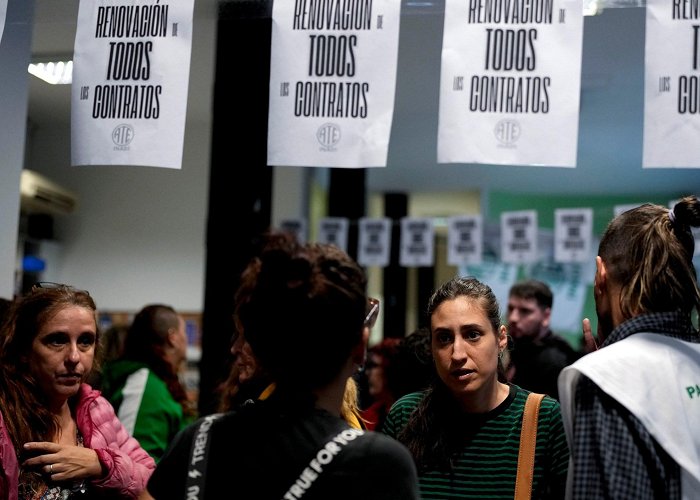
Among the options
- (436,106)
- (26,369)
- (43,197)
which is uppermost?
(436,106)

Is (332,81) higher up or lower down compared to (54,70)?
lower down

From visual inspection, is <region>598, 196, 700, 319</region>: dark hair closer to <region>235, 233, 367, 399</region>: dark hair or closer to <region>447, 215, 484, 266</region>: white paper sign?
<region>235, 233, 367, 399</region>: dark hair

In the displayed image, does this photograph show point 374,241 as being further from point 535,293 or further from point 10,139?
point 10,139

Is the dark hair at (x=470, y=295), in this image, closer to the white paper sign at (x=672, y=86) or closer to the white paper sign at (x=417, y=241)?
the white paper sign at (x=672, y=86)

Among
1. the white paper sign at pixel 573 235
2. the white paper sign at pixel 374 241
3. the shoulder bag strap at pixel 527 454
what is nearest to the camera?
the shoulder bag strap at pixel 527 454

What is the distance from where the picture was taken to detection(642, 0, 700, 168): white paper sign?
2078 millimetres

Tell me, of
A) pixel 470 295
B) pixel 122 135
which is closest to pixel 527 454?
pixel 470 295

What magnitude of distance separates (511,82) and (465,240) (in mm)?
5225

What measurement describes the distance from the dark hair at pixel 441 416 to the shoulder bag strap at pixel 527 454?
0.51 ft

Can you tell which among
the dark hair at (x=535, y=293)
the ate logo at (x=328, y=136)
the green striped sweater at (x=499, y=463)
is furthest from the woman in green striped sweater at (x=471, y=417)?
the dark hair at (x=535, y=293)

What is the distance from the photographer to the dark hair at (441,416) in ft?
6.55

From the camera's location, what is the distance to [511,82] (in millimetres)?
2162

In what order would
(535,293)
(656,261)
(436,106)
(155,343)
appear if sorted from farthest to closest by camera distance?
(436,106)
(535,293)
(155,343)
(656,261)

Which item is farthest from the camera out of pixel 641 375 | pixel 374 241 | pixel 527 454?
pixel 374 241
